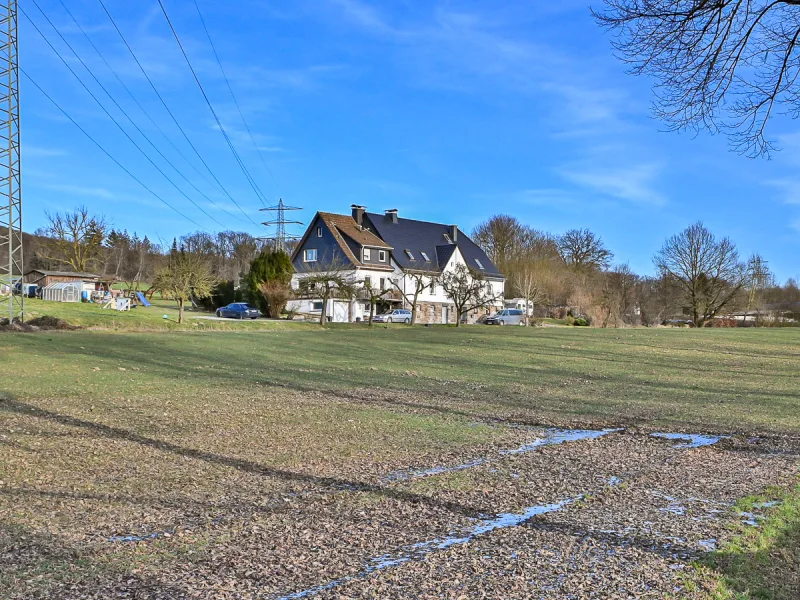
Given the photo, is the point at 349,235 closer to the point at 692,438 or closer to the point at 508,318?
the point at 508,318

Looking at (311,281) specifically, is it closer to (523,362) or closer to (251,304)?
(251,304)

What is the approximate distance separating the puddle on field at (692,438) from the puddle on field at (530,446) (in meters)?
0.77

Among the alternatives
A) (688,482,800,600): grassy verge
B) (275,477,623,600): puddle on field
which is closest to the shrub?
(275,477,623,600): puddle on field

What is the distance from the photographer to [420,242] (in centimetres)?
7212

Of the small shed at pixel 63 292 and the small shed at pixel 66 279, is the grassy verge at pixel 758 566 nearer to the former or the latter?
the small shed at pixel 63 292

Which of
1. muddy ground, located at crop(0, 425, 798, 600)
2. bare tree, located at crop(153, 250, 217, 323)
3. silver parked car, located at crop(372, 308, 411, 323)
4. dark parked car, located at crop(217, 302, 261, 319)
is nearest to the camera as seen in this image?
muddy ground, located at crop(0, 425, 798, 600)

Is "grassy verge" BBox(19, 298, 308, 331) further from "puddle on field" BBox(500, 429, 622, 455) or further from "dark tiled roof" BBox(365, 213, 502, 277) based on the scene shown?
"puddle on field" BBox(500, 429, 622, 455)

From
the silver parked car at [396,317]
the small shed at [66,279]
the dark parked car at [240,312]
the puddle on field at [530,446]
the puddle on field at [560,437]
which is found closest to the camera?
the puddle on field at [530,446]

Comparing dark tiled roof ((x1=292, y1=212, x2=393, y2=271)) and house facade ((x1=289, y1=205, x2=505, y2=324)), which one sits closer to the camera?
house facade ((x1=289, y1=205, x2=505, y2=324))

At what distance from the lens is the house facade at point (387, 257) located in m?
64.2

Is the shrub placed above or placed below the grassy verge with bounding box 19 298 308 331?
above

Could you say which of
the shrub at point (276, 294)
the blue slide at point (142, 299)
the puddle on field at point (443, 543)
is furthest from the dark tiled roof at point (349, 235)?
the puddle on field at point (443, 543)

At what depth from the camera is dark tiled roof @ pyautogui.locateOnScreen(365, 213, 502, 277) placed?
68812 millimetres

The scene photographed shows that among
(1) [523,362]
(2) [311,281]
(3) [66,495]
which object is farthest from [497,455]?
(2) [311,281]
